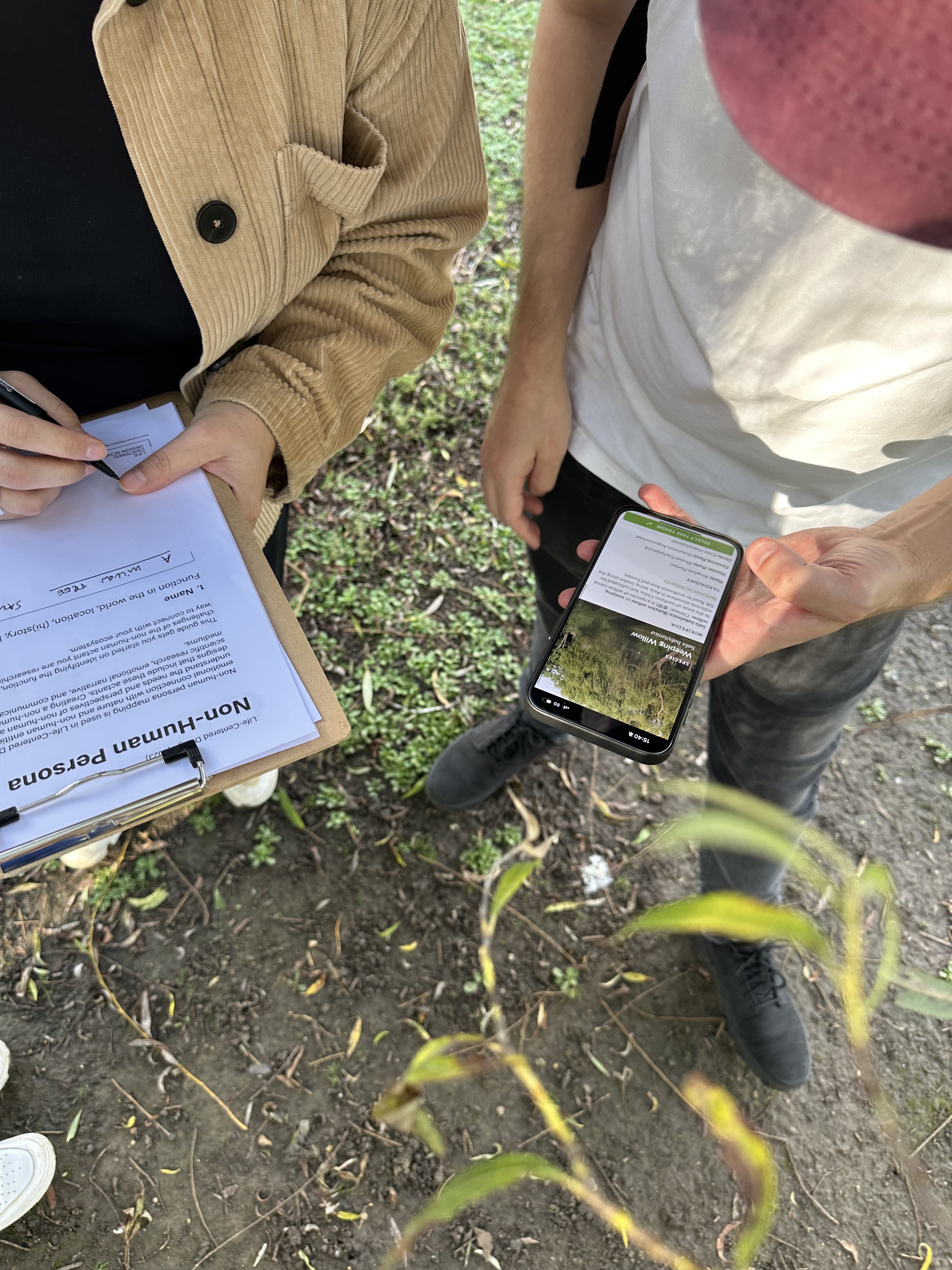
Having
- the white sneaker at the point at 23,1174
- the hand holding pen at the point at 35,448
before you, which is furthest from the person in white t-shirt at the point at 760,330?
the white sneaker at the point at 23,1174

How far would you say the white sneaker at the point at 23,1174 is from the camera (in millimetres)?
1540

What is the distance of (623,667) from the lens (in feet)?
4.00

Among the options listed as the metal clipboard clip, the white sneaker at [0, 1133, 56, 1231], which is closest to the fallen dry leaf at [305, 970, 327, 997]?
the white sneaker at [0, 1133, 56, 1231]

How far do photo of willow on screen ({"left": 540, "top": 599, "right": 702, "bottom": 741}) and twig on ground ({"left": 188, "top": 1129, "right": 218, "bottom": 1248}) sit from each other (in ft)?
4.41

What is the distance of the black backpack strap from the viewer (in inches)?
39.2

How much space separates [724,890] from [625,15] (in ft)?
5.71

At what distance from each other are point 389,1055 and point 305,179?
1.74 meters

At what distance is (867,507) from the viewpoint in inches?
45.0

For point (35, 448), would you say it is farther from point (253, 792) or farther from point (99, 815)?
point (253, 792)

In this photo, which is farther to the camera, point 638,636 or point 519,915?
point 519,915

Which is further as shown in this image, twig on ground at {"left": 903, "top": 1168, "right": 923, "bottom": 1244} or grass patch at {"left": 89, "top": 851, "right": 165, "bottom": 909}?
grass patch at {"left": 89, "top": 851, "right": 165, "bottom": 909}

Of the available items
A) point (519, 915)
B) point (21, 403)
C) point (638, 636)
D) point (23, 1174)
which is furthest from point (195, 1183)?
point (21, 403)

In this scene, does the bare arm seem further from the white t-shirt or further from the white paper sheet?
the white paper sheet

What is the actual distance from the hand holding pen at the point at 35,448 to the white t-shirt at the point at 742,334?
2.46ft
